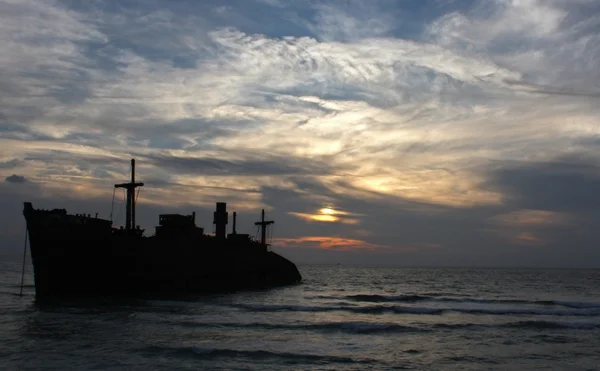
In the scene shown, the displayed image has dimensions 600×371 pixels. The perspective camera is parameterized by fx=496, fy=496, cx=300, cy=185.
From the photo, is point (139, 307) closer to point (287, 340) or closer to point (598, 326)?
point (287, 340)

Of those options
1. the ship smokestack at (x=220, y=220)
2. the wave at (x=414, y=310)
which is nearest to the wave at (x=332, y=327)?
the wave at (x=414, y=310)

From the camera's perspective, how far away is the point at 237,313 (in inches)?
1455

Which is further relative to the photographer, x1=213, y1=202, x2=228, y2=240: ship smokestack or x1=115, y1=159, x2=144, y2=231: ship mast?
x1=213, y1=202, x2=228, y2=240: ship smokestack

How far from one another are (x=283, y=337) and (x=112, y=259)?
22.5 m

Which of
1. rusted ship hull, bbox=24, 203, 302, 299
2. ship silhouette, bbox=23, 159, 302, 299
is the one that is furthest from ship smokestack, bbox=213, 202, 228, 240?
rusted ship hull, bbox=24, 203, 302, 299

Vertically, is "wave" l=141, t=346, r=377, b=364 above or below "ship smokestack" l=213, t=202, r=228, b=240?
below

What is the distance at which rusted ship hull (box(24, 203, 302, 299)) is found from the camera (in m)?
40.1

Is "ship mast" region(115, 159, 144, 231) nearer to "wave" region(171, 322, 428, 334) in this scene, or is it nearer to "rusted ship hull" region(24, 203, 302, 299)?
"rusted ship hull" region(24, 203, 302, 299)

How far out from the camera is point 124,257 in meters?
43.8

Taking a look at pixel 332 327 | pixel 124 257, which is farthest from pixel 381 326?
pixel 124 257

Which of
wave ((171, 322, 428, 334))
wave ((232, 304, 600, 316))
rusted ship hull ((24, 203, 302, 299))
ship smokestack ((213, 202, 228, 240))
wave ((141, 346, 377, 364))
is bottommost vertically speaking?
wave ((232, 304, 600, 316))

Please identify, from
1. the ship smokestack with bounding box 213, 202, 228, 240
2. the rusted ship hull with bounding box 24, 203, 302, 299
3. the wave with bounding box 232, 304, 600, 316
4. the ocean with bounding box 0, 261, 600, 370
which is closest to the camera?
Answer: the ocean with bounding box 0, 261, 600, 370

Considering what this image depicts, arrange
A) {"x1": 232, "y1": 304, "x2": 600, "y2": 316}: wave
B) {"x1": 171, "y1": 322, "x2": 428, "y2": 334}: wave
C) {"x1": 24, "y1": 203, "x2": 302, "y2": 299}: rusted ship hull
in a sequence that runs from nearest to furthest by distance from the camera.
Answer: {"x1": 171, "y1": 322, "x2": 428, "y2": 334}: wave, {"x1": 24, "y1": 203, "x2": 302, "y2": 299}: rusted ship hull, {"x1": 232, "y1": 304, "x2": 600, "y2": 316}: wave

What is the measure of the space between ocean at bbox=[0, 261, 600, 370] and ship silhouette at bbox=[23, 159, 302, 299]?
355 centimetres
